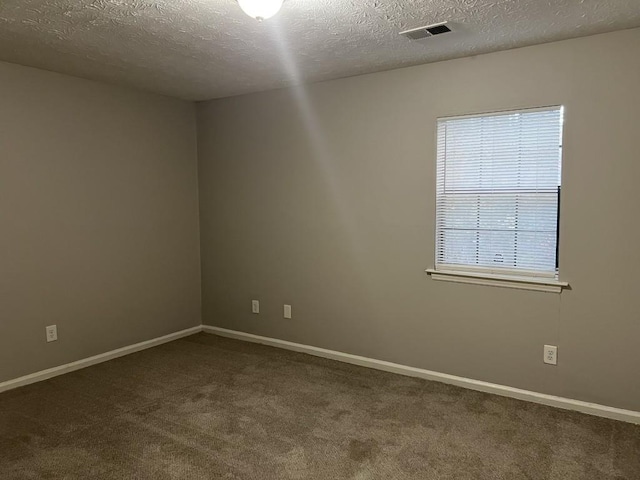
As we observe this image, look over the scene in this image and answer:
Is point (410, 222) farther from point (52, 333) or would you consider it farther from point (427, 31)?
point (52, 333)

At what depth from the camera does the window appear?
10.1 feet

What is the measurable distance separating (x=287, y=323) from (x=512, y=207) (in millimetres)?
2205

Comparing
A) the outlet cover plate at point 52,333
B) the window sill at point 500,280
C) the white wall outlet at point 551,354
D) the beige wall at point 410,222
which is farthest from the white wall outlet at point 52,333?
the white wall outlet at point 551,354

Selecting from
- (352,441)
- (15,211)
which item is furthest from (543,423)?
(15,211)

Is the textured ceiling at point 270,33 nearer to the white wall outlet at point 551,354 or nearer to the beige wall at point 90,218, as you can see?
the beige wall at point 90,218

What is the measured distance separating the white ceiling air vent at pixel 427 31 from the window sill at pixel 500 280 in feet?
5.31

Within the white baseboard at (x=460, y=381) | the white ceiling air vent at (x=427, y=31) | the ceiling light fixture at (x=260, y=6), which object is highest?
the white ceiling air vent at (x=427, y=31)

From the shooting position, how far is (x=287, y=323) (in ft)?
14.3

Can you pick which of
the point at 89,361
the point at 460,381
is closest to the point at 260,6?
the point at 460,381

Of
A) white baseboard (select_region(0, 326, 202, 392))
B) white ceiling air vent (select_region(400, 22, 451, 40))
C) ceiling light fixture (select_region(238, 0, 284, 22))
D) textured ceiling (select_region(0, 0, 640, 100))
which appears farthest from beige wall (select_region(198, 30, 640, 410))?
ceiling light fixture (select_region(238, 0, 284, 22))

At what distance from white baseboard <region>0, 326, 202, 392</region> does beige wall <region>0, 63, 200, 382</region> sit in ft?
0.17

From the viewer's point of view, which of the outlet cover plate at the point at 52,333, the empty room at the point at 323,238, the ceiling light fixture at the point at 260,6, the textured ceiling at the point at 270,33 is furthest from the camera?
the outlet cover plate at the point at 52,333

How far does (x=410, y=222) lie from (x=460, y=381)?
1.23 meters

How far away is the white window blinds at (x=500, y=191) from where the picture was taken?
3.09 m
